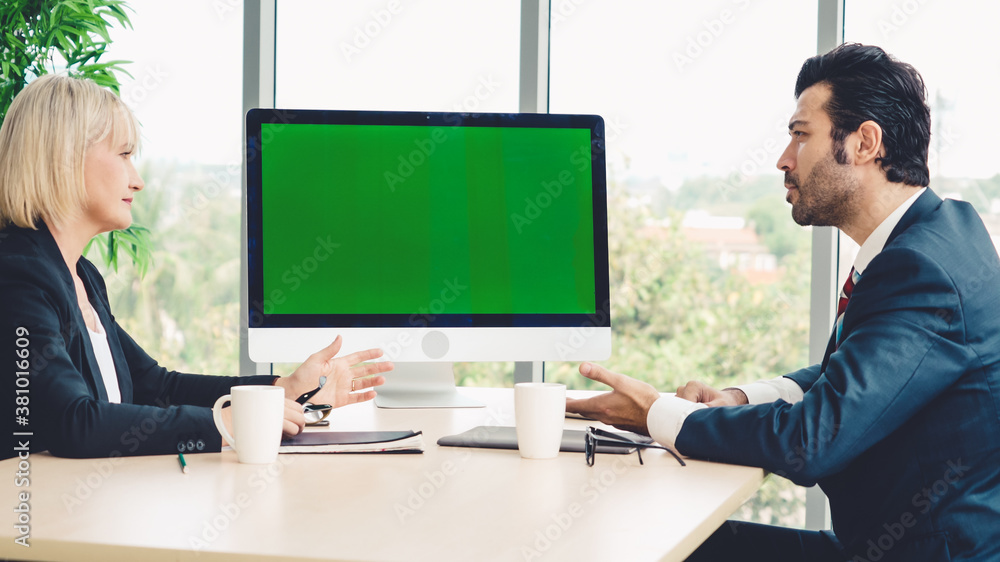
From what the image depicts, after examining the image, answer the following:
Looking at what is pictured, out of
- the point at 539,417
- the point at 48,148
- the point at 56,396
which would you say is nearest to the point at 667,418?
the point at 539,417

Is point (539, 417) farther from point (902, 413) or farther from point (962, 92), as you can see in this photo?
point (962, 92)

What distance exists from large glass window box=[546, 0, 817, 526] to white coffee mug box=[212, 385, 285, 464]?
1774 mm

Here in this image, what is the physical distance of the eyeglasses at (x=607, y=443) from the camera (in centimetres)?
A: 127

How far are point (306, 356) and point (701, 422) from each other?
85 cm

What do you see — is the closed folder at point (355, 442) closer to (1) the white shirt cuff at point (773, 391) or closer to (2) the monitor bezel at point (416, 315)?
(2) the monitor bezel at point (416, 315)

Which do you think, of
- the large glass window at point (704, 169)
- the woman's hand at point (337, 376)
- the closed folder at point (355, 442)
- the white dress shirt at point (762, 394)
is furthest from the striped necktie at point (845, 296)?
the large glass window at point (704, 169)

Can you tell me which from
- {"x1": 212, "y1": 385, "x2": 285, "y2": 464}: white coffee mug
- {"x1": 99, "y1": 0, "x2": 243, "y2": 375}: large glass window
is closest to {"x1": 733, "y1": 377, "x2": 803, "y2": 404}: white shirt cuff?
{"x1": 212, "y1": 385, "x2": 285, "y2": 464}: white coffee mug

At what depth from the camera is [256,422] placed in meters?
1.21

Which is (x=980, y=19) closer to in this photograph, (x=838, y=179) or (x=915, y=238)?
(x=838, y=179)

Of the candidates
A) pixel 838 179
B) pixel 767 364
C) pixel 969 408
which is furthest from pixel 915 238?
pixel 767 364

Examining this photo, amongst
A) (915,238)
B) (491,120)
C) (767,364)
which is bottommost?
(767,364)

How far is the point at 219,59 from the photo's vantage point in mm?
2986

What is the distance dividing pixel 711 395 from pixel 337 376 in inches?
29.6

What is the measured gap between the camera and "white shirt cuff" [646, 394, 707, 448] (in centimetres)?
131
